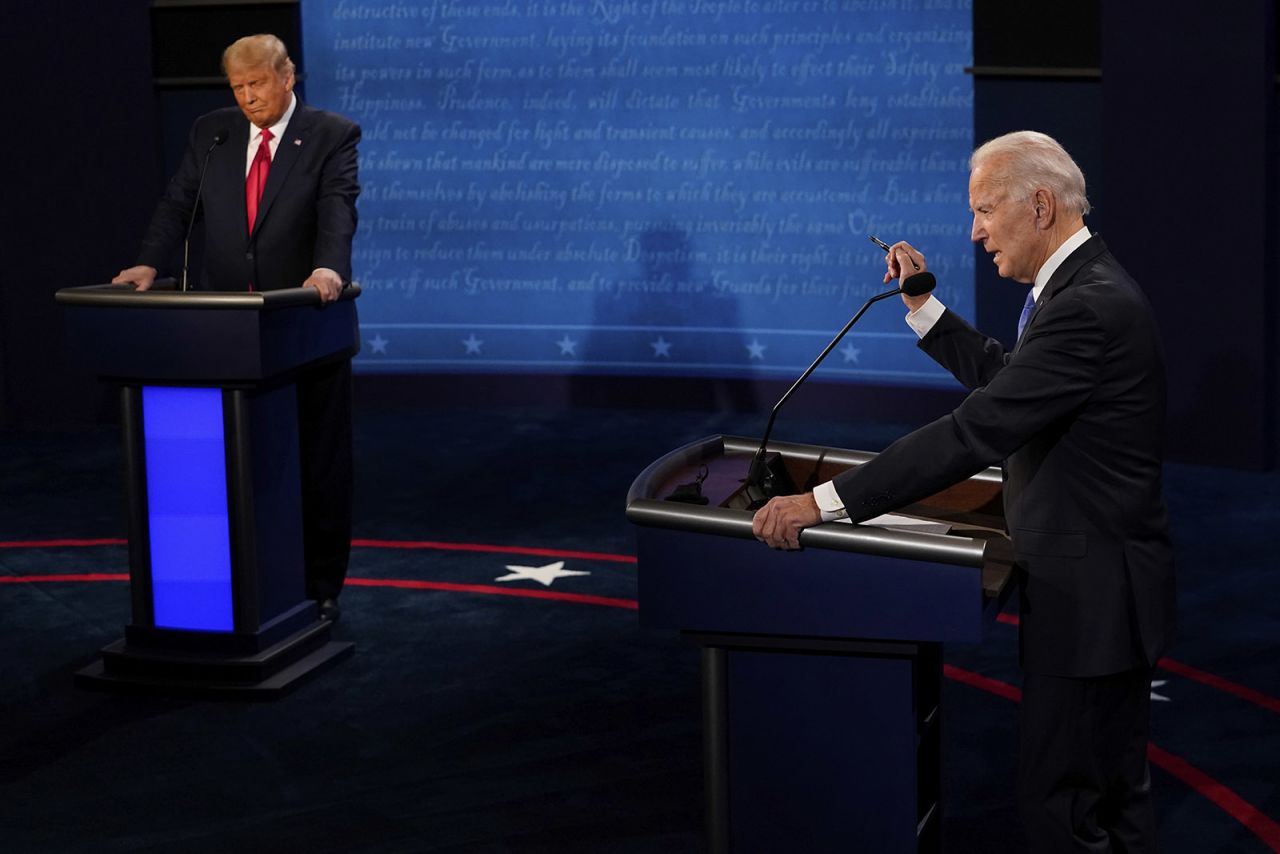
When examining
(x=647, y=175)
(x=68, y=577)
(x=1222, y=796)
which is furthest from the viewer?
(x=647, y=175)

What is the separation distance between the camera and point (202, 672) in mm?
4770

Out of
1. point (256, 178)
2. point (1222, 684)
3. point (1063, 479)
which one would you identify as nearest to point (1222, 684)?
point (1222, 684)

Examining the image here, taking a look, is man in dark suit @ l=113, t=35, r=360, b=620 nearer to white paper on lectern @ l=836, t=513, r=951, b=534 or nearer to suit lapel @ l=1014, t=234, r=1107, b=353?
white paper on lectern @ l=836, t=513, r=951, b=534

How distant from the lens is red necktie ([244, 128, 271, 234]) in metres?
5.06

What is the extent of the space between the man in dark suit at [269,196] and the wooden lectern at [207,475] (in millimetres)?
241

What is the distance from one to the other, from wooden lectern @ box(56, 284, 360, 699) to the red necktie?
1.31 feet

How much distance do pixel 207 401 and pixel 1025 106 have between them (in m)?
4.27

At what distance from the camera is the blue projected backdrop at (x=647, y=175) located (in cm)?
816

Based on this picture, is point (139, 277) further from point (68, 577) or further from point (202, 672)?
point (68, 577)

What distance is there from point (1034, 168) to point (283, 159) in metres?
2.83

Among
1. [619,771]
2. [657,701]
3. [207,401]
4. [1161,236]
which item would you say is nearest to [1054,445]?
[619,771]

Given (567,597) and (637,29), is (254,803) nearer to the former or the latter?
(567,597)

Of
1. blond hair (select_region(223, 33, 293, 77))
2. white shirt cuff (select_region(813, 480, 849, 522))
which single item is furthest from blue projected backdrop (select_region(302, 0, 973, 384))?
white shirt cuff (select_region(813, 480, 849, 522))

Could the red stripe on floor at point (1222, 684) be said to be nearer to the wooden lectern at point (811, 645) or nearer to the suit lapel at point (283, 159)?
the wooden lectern at point (811, 645)
